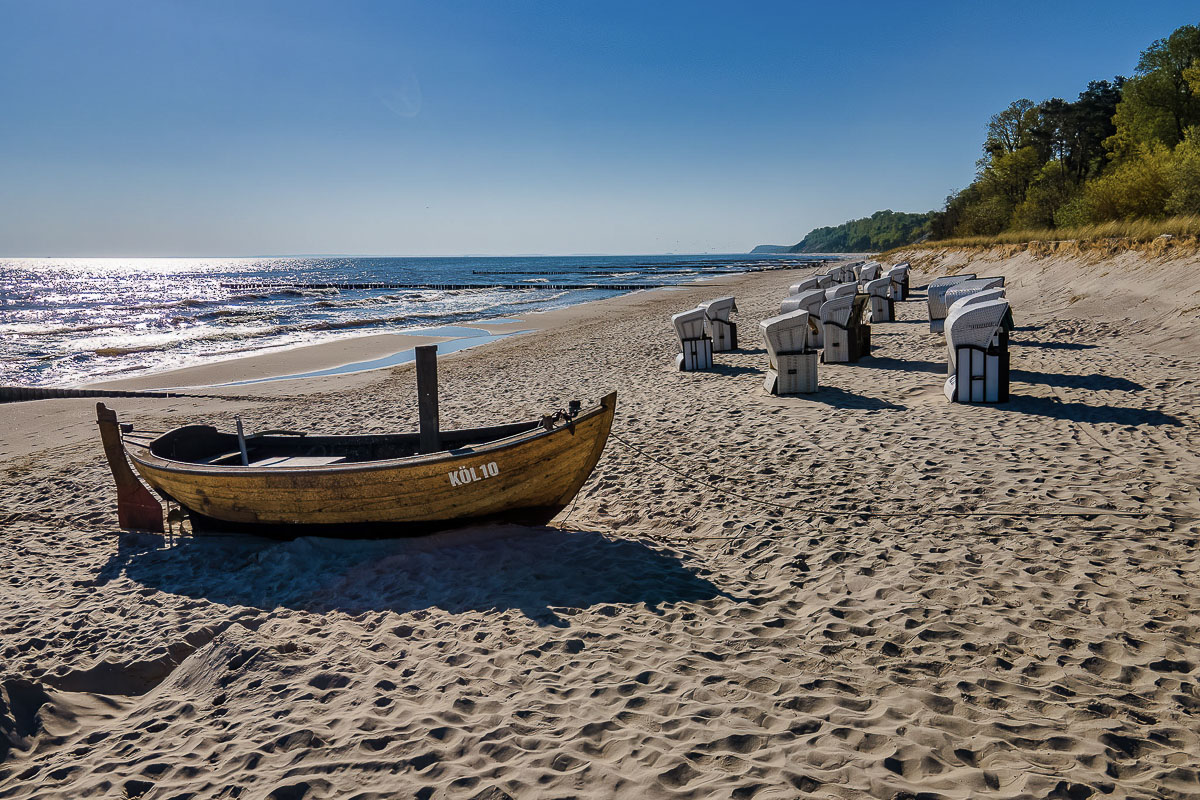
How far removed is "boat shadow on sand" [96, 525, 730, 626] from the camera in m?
5.07

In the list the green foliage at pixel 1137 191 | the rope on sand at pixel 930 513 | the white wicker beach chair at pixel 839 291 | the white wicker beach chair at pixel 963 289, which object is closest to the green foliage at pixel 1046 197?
the green foliage at pixel 1137 191

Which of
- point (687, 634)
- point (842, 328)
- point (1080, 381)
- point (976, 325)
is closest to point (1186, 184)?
point (842, 328)

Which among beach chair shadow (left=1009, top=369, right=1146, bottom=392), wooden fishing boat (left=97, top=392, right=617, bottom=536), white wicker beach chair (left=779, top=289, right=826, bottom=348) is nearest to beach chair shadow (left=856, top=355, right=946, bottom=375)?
white wicker beach chair (left=779, top=289, right=826, bottom=348)

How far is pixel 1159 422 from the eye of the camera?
788 centimetres

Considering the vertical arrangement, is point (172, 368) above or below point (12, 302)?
below

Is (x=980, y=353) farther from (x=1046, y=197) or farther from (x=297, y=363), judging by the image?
(x=1046, y=197)

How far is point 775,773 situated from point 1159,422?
7.92 metres

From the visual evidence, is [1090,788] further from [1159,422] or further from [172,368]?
[172,368]

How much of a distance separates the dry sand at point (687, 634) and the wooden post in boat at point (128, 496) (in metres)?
0.27

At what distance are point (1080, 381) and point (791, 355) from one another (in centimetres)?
453

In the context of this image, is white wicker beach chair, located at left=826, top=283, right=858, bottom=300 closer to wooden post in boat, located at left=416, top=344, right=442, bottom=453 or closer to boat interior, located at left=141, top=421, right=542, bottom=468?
boat interior, located at left=141, top=421, right=542, bottom=468

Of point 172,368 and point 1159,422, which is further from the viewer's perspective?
point 172,368

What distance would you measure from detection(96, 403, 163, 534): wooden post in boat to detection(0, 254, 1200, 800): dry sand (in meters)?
0.27

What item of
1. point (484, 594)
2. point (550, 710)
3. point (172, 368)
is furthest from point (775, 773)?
point (172, 368)
